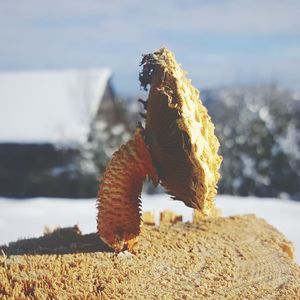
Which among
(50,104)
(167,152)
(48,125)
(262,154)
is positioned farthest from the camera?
(50,104)

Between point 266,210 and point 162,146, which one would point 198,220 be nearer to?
point 162,146

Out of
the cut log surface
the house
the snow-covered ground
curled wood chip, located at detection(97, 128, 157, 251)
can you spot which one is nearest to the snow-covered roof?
the house

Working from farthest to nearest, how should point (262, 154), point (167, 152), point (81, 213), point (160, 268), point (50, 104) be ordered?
point (50, 104) < point (262, 154) < point (81, 213) < point (160, 268) < point (167, 152)

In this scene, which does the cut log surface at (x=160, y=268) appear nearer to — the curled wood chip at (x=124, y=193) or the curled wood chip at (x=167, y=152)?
the curled wood chip at (x=124, y=193)

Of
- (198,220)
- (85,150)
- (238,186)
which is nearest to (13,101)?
(85,150)

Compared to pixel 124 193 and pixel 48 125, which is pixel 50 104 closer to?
pixel 48 125

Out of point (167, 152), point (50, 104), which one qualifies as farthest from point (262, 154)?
point (167, 152)
